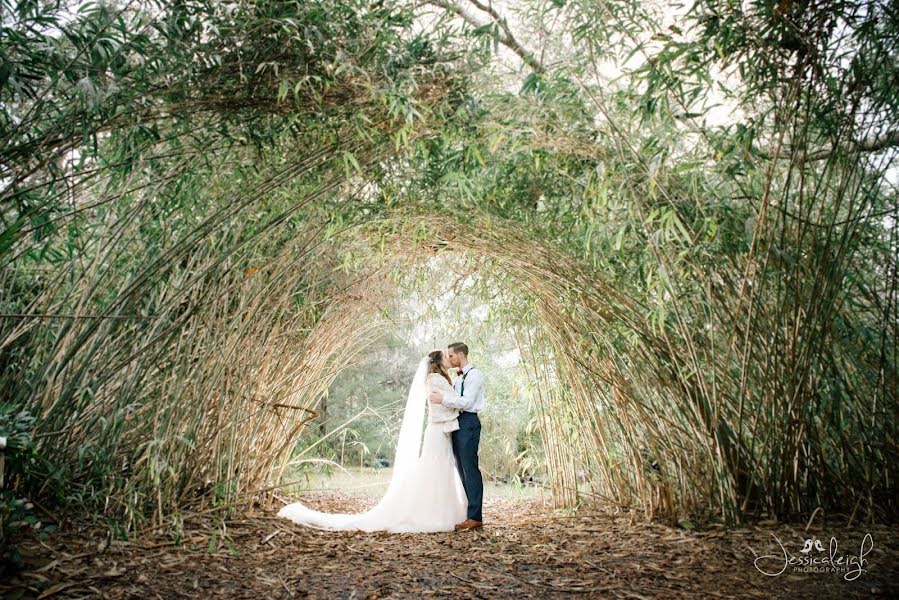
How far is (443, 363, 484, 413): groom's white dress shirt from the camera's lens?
3461 millimetres

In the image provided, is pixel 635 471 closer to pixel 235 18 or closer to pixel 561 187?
pixel 561 187

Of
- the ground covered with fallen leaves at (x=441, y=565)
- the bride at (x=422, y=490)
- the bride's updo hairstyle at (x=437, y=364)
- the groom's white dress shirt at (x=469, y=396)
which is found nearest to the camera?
the ground covered with fallen leaves at (x=441, y=565)

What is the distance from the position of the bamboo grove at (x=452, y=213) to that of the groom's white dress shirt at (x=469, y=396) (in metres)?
0.68

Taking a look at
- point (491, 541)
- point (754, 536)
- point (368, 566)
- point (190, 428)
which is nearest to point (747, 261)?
point (754, 536)

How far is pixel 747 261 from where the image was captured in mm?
2391

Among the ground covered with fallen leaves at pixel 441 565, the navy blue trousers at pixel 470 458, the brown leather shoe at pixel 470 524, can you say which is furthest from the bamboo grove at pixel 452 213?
the brown leather shoe at pixel 470 524

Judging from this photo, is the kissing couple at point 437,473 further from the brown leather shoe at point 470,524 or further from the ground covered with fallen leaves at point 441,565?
the ground covered with fallen leaves at point 441,565

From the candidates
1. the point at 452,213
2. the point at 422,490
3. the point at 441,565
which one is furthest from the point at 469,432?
the point at 452,213

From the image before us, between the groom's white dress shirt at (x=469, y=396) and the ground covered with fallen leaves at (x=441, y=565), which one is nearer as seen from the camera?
the ground covered with fallen leaves at (x=441, y=565)

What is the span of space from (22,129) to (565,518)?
3.27m

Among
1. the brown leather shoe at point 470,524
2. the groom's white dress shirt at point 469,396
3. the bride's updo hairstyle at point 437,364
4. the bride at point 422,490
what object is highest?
the bride's updo hairstyle at point 437,364

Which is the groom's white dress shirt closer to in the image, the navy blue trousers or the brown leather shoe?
the navy blue trousers

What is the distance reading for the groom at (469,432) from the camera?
3.40 m

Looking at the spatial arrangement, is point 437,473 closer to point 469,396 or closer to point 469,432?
point 469,432
